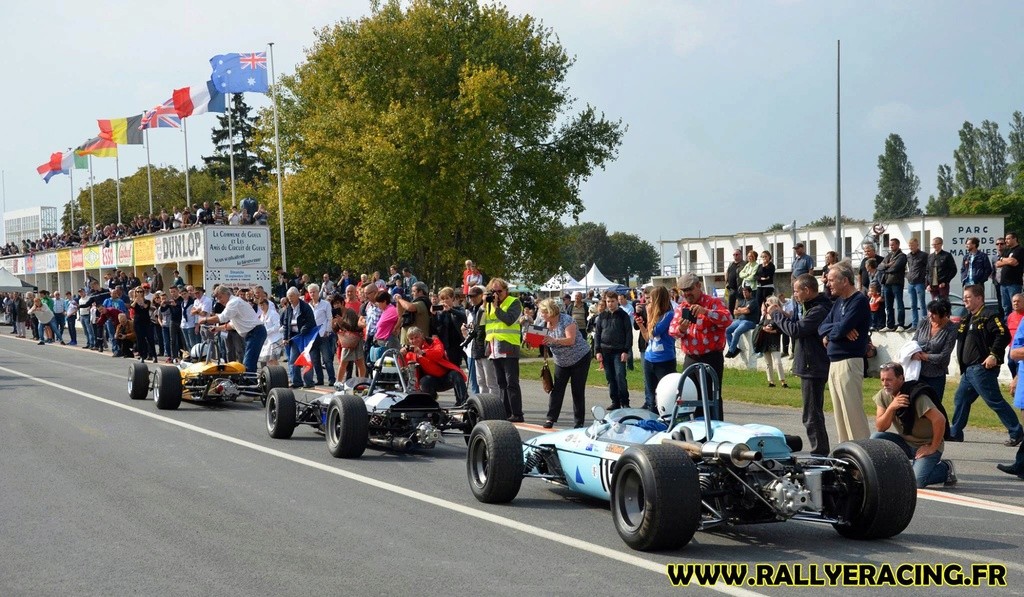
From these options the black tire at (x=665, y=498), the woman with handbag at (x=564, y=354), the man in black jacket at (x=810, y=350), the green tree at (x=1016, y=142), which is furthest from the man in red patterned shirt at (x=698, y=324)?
the green tree at (x=1016, y=142)

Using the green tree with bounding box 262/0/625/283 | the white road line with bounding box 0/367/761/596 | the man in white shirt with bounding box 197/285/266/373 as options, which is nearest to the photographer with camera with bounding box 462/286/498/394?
the white road line with bounding box 0/367/761/596

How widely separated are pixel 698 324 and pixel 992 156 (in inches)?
4848

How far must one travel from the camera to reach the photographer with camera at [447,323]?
16.7 m

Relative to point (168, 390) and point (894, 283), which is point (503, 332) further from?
point (894, 283)

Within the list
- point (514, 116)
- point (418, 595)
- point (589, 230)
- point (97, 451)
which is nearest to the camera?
point (418, 595)

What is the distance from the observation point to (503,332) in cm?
1471

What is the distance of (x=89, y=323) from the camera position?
37969mm

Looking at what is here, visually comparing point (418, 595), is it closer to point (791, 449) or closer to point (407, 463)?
point (791, 449)

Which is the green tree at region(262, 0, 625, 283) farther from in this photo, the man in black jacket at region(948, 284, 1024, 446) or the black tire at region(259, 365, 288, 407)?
the man in black jacket at region(948, 284, 1024, 446)

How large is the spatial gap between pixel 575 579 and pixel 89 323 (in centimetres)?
3483

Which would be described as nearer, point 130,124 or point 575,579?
point 575,579

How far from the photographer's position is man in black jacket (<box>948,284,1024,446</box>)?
11.9 m

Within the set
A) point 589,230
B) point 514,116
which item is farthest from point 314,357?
point 589,230
